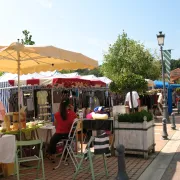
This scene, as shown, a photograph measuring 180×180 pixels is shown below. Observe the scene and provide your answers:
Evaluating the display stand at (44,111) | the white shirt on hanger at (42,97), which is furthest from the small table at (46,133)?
the white shirt on hanger at (42,97)

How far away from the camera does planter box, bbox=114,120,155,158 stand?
6605mm

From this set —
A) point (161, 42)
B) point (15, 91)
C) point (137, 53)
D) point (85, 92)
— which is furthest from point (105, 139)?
point (137, 53)

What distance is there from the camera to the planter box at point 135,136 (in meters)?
6.61

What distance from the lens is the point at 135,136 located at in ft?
22.0

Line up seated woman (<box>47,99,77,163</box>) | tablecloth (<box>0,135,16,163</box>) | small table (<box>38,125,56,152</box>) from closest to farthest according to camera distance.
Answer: tablecloth (<box>0,135,16,163</box>) < seated woman (<box>47,99,77,163</box>) < small table (<box>38,125,56,152</box>)

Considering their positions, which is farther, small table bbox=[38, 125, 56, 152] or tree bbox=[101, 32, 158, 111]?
tree bbox=[101, 32, 158, 111]

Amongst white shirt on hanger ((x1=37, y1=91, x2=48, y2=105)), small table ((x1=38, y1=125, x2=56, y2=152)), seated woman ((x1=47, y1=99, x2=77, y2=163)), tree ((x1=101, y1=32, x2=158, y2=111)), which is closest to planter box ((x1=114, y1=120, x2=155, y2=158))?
seated woman ((x1=47, y1=99, x2=77, y2=163))

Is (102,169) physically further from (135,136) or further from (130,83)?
(130,83)

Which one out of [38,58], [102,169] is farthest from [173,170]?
[38,58]

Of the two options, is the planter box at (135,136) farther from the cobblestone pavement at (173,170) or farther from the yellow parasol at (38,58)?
the yellow parasol at (38,58)

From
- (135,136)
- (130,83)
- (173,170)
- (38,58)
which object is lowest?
(173,170)

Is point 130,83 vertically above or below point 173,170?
above

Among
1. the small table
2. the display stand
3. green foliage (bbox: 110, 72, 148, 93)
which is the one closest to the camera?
the small table

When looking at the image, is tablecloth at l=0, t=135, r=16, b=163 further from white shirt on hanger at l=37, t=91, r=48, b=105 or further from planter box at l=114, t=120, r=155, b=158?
white shirt on hanger at l=37, t=91, r=48, b=105
